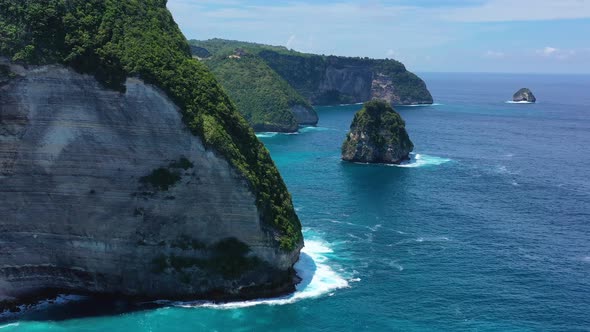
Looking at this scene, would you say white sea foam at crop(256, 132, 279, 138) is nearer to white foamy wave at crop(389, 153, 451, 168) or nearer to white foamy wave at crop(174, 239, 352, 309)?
white foamy wave at crop(389, 153, 451, 168)

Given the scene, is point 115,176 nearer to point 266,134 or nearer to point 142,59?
point 142,59

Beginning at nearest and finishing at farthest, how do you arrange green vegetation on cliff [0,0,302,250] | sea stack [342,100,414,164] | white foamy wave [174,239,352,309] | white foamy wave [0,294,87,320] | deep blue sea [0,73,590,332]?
green vegetation on cliff [0,0,302,250]
deep blue sea [0,73,590,332]
white foamy wave [0,294,87,320]
white foamy wave [174,239,352,309]
sea stack [342,100,414,164]

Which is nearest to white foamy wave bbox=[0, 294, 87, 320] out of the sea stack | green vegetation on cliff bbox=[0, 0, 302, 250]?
A: green vegetation on cliff bbox=[0, 0, 302, 250]

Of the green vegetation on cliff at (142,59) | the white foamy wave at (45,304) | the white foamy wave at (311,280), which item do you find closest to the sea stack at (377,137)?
the white foamy wave at (311,280)

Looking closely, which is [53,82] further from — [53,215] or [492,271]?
[492,271]

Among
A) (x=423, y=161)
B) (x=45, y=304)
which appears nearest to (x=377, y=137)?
(x=423, y=161)

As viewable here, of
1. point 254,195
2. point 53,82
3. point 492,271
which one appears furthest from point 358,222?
point 53,82
